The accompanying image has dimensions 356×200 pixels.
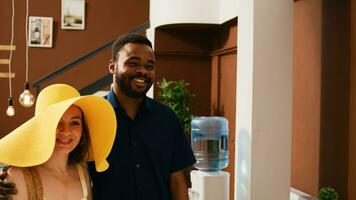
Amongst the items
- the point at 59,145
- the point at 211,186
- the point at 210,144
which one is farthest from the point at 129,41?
the point at 210,144

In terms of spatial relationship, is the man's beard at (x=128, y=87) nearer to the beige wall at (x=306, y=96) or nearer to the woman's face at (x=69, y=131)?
the woman's face at (x=69, y=131)

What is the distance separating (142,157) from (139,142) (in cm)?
6

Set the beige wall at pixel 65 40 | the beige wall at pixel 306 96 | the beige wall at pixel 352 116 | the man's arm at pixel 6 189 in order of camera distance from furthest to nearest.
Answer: the beige wall at pixel 65 40
the beige wall at pixel 306 96
the beige wall at pixel 352 116
the man's arm at pixel 6 189

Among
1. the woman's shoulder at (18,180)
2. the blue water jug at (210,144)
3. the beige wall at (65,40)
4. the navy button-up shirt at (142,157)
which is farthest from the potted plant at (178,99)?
the woman's shoulder at (18,180)

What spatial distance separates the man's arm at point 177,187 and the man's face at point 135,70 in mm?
348

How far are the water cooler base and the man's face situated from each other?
4.80ft

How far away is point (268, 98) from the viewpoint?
2701mm

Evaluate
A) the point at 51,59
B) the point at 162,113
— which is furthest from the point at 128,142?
the point at 51,59

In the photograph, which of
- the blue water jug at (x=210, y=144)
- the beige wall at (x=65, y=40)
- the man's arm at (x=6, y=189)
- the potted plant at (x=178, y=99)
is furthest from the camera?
the beige wall at (x=65, y=40)

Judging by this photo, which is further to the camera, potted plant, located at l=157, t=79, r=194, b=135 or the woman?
potted plant, located at l=157, t=79, r=194, b=135

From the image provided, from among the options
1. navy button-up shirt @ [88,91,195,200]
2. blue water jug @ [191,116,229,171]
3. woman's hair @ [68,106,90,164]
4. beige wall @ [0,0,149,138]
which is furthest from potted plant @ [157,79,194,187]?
woman's hair @ [68,106,90,164]

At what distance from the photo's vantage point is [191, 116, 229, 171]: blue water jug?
3.19m

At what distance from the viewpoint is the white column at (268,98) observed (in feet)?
8.81

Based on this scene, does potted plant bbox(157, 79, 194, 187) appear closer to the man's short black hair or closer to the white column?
Answer: the white column
